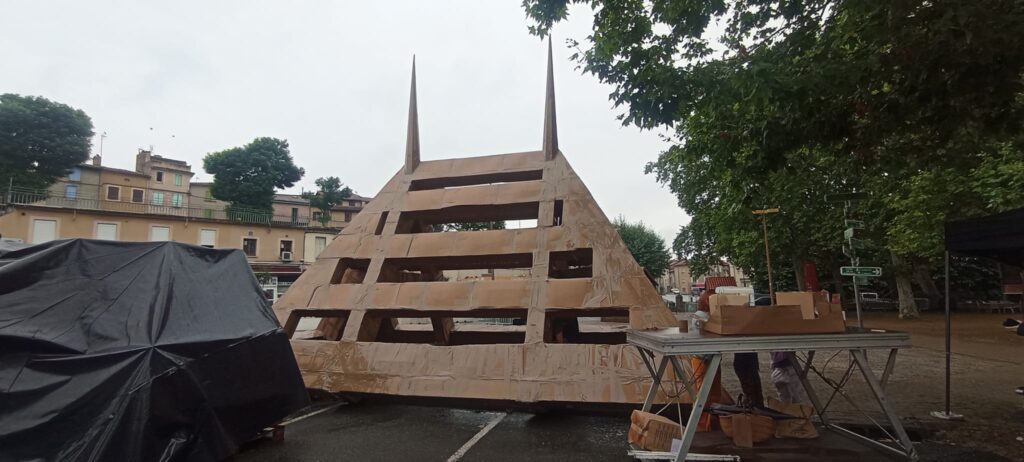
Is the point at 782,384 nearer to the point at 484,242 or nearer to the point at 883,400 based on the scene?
the point at 883,400

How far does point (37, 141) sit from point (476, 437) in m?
48.8

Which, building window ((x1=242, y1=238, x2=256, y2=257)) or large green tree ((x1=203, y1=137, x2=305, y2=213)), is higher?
large green tree ((x1=203, y1=137, x2=305, y2=213))

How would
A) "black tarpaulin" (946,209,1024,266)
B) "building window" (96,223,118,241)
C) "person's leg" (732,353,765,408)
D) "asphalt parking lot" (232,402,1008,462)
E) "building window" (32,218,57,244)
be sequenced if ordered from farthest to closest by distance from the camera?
"building window" (96,223,118,241) → "building window" (32,218,57,244) → "person's leg" (732,353,765,408) → "black tarpaulin" (946,209,1024,266) → "asphalt parking lot" (232,402,1008,462)

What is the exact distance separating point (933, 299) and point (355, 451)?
1695 inches

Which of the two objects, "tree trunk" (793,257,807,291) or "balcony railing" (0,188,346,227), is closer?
"tree trunk" (793,257,807,291)

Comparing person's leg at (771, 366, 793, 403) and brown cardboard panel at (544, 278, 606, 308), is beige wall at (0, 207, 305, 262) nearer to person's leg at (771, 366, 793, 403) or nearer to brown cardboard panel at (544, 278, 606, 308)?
brown cardboard panel at (544, 278, 606, 308)

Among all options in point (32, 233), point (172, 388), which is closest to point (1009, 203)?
point (172, 388)

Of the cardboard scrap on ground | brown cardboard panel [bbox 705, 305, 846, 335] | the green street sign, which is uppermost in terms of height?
the green street sign

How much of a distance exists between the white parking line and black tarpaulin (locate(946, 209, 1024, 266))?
6521mm

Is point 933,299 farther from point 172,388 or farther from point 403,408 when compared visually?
point 172,388

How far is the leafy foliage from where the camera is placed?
47.3 meters

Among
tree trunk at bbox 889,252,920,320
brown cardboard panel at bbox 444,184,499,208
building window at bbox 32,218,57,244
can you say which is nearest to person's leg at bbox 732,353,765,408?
brown cardboard panel at bbox 444,184,499,208

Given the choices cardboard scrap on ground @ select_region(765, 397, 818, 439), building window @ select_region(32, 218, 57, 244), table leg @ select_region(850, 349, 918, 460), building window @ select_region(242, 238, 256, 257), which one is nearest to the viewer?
table leg @ select_region(850, 349, 918, 460)

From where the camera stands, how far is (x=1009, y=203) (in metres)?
11.6
